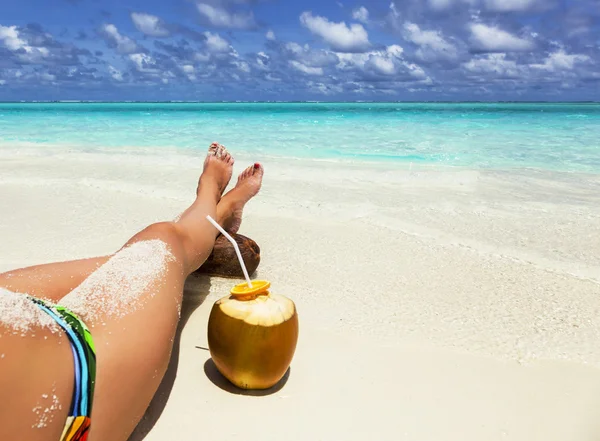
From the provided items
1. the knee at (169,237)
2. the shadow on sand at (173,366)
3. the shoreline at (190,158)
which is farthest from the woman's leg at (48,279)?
the shoreline at (190,158)

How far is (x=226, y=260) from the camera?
2434 mm

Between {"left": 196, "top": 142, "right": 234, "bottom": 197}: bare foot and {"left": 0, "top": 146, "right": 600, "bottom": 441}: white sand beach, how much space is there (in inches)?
16.7

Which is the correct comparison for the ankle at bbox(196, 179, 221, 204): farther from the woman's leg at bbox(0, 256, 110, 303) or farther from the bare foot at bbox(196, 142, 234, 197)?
the woman's leg at bbox(0, 256, 110, 303)

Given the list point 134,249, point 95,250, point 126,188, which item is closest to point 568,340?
point 134,249

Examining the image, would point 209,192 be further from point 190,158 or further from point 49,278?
point 190,158

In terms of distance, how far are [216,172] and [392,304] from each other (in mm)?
1358

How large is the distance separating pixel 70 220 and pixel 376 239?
2.04 metres

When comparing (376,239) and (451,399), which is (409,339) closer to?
(451,399)

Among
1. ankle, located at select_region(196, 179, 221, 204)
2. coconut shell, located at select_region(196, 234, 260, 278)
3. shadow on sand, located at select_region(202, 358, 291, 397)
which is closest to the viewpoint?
shadow on sand, located at select_region(202, 358, 291, 397)

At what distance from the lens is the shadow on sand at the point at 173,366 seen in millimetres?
1406

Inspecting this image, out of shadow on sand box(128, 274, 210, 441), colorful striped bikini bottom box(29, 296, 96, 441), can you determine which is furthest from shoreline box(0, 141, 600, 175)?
colorful striped bikini bottom box(29, 296, 96, 441)

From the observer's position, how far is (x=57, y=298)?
5.35 feet

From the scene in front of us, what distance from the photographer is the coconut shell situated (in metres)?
2.43

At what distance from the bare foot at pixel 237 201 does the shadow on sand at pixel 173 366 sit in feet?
1.42
